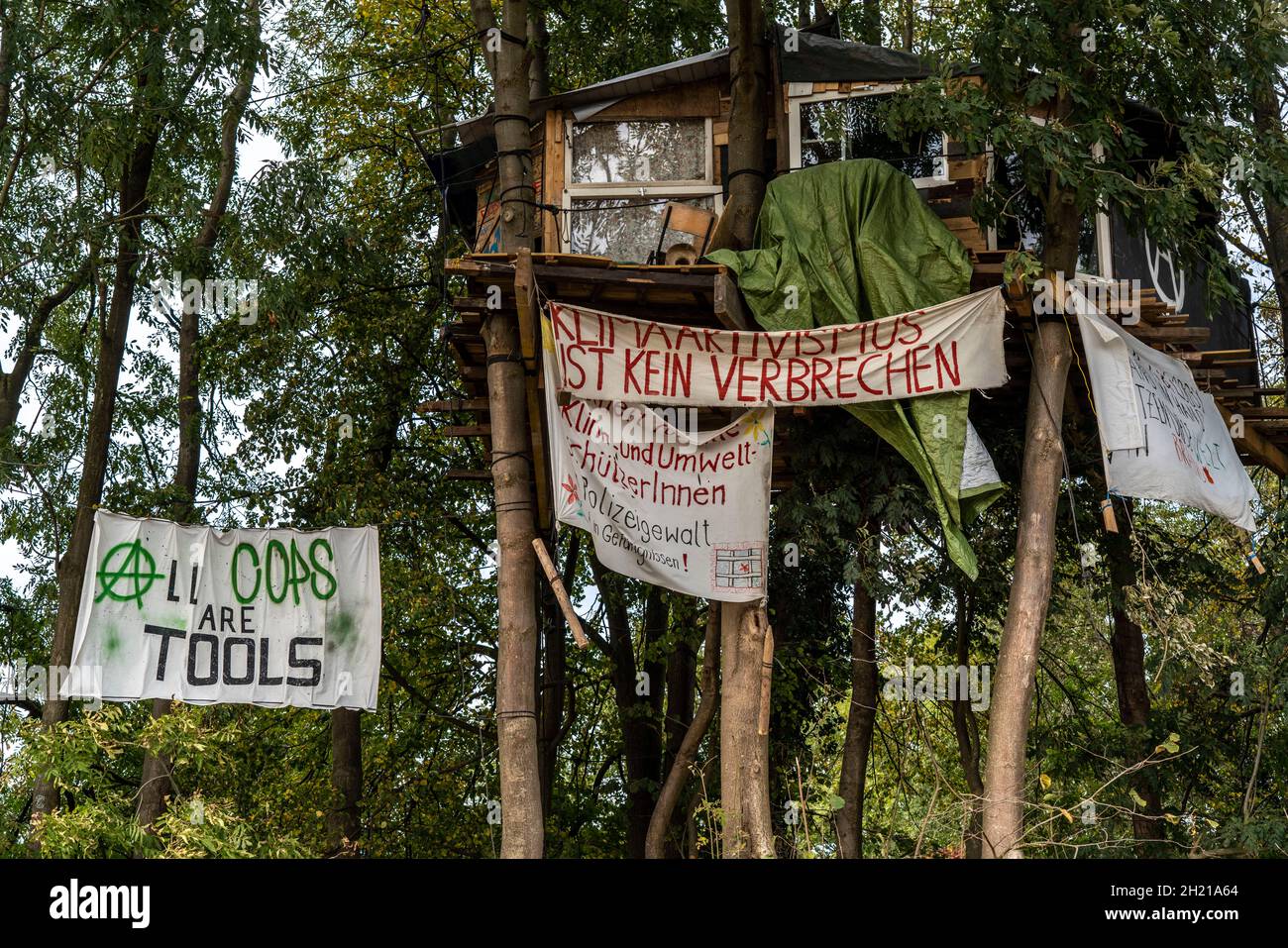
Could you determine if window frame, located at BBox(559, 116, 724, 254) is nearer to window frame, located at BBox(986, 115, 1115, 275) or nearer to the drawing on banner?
window frame, located at BBox(986, 115, 1115, 275)

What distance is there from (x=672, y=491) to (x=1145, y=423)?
4378 mm

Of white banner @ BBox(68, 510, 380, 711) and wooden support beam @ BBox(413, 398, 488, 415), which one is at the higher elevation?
wooden support beam @ BBox(413, 398, 488, 415)

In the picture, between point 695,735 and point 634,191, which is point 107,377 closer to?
point 634,191

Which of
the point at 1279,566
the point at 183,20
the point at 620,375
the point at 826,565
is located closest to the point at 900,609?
the point at 826,565

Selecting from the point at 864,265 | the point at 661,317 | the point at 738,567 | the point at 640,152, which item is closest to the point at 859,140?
the point at 864,265

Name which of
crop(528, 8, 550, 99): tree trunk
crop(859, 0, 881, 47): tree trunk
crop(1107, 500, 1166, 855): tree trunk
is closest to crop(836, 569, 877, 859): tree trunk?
crop(1107, 500, 1166, 855): tree trunk

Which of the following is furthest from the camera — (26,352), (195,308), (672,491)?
(26,352)

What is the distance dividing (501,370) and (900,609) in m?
6.70

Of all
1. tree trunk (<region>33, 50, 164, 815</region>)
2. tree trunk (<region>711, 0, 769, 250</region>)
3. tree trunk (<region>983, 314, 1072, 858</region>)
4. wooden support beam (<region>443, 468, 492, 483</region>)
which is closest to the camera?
tree trunk (<region>983, 314, 1072, 858</region>)

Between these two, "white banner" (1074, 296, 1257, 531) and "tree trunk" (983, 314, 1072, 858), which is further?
"white banner" (1074, 296, 1257, 531)

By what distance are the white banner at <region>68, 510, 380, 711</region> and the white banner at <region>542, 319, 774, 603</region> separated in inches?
104

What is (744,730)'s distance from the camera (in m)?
14.1

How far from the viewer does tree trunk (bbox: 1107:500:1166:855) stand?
56.8 ft

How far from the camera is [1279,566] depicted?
1770 centimetres
